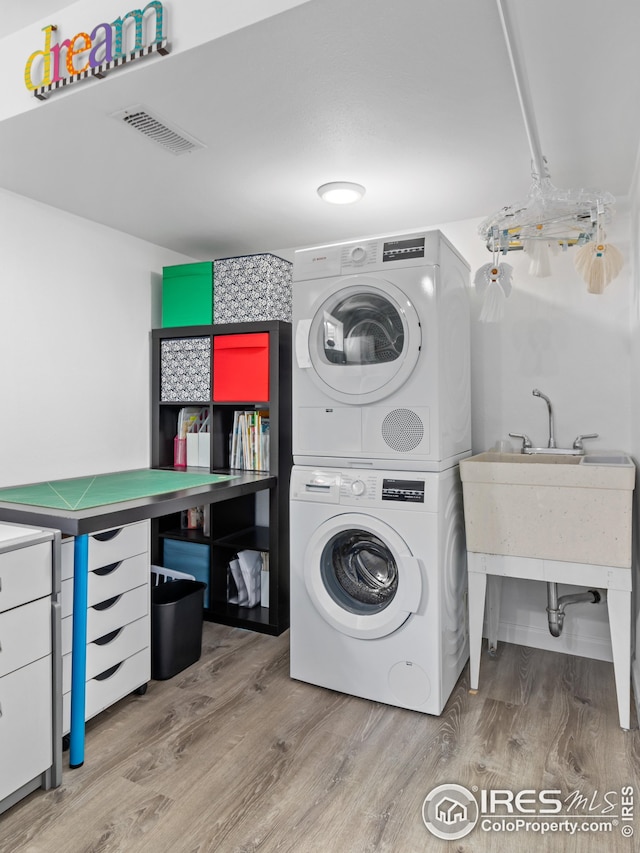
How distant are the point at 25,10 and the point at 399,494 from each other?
7.22ft

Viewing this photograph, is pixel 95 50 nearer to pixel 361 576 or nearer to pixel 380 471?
pixel 380 471

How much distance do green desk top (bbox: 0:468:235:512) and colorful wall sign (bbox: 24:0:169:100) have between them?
1.44 metres

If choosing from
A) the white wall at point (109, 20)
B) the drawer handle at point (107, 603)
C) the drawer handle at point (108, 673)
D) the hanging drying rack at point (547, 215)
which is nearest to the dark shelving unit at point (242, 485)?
the drawer handle at point (107, 603)

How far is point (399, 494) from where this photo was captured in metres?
2.31

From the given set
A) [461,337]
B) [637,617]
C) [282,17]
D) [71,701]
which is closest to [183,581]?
[71,701]

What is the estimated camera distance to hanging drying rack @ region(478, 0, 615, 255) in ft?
6.49

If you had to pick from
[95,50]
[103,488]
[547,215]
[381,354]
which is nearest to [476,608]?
[381,354]

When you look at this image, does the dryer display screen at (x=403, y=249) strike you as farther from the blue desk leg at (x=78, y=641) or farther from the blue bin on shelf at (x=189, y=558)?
the blue bin on shelf at (x=189, y=558)

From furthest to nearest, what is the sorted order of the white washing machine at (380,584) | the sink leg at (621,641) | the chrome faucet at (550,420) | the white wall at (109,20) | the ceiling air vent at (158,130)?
the chrome faucet at (550,420) → the white washing machine at (380,584) → the sink leg at (621,641) → the ceiling air vent at (158,130) → the white wall at (109,20)

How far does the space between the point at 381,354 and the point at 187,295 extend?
157 centimetres

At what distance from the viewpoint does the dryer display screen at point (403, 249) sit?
229 centimetres

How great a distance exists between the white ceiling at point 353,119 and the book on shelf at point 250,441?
1.10 m

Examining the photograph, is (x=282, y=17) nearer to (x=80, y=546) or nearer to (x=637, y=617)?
(x=80, y=546)

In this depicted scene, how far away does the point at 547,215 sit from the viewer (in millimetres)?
2023
